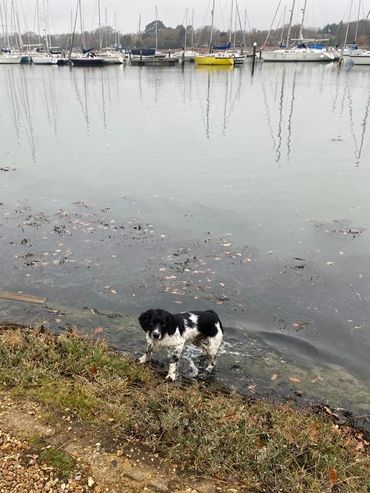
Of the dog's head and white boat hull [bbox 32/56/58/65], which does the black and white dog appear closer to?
the dog's head

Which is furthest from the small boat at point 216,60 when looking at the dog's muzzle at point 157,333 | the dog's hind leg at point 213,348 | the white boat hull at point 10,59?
the dog's muzzle at point 157,333

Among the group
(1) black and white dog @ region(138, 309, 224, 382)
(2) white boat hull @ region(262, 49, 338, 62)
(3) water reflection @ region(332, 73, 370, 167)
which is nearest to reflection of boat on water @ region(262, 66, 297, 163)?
(3) water reflection @ region(332, 73, 370, 167)

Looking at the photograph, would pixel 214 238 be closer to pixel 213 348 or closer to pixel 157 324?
pixel 213 348

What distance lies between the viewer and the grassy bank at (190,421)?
15.1ft

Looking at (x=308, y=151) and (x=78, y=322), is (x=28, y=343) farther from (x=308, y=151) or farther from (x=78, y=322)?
(x=308, y=151)

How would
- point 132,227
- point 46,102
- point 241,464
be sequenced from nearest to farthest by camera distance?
point 241,464 → point 132,227 → point 46,102

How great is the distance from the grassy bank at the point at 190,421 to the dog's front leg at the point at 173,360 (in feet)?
0.66

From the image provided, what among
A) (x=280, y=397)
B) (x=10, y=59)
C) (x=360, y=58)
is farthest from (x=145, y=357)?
(x=10, y=59)

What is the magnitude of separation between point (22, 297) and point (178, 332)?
13.5 feet

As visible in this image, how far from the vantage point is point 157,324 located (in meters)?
6.31

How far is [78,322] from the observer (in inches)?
332

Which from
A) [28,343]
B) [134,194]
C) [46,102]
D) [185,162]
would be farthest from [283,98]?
[28,343]

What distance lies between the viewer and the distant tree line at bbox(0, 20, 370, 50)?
131 metres

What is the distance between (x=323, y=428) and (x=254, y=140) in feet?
65.2
